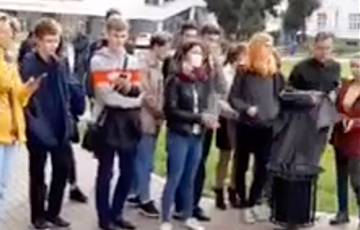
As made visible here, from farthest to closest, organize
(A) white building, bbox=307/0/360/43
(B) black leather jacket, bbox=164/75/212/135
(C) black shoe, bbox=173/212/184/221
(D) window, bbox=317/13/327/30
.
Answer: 1. (A) white building, bbox=307/0/360/43
2. (D) window, bbox=317/13/327/30
3. (C) black shoe, bbox=173/212/184/221
4. (B) black leather jacket, bbox=164/75/212/135

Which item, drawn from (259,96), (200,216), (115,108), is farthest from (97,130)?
(259,96)

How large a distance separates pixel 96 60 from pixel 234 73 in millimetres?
1493

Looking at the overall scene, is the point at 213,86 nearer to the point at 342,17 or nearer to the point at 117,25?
the point at 117,25

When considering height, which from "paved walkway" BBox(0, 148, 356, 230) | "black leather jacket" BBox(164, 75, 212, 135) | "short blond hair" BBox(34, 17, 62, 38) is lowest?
"paved walkway" BBox(0, 148, 356, 230)

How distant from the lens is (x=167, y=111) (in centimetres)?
878

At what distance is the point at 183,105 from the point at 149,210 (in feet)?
4.88

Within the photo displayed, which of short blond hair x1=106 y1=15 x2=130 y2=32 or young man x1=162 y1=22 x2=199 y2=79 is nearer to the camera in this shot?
short blond hair x1=106 y1=15 x2=130 y2=32

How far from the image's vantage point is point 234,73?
31.3ft

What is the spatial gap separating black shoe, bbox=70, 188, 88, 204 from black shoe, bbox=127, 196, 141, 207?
489mm

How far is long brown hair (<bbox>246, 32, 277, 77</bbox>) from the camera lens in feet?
30.3

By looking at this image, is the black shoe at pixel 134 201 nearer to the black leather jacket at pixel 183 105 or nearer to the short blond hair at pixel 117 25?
the black leather jacket at pixel 183 105

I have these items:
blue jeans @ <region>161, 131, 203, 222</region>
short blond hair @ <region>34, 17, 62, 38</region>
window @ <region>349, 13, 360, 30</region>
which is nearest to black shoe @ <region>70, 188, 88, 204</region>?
blue jeans @ <region>161, 131, 203, 222</region>

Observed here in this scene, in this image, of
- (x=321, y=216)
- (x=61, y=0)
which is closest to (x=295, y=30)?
(x=61, y=0)

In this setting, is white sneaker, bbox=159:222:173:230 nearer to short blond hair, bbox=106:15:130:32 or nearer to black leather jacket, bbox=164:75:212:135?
black leather jacket, bbox=164:75:212:135
